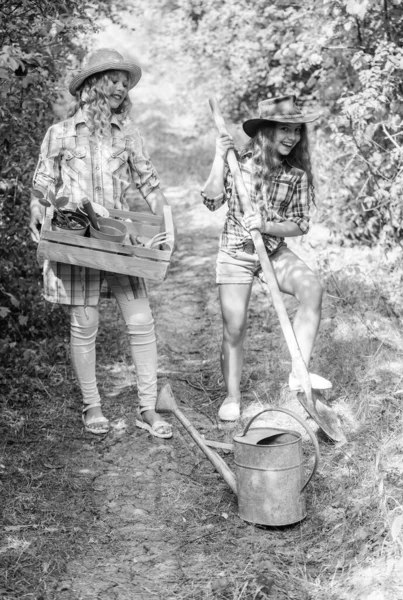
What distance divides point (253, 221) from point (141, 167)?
0.67 meters

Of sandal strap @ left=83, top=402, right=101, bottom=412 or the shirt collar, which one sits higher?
the shirt collar

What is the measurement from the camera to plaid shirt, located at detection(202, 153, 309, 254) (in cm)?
421

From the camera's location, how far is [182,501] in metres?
3.58

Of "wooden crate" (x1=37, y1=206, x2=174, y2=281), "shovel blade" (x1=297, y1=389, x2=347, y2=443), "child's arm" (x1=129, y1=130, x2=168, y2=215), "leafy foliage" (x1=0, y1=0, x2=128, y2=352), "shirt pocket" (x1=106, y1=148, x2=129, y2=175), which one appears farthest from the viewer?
"leafy foliage" (x1=0, y1=0, x2=128, y2=352)

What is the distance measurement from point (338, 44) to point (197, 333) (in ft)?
8.85

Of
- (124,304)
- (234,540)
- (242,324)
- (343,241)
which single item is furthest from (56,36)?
(343,241)

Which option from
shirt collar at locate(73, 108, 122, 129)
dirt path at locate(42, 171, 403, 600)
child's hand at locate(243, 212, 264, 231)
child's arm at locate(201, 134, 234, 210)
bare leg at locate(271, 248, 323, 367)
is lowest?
dirt path at locate(42, 171, 403, 600)

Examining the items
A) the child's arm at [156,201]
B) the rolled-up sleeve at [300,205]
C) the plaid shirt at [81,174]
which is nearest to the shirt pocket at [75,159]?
the plaid shirt at [81,174]

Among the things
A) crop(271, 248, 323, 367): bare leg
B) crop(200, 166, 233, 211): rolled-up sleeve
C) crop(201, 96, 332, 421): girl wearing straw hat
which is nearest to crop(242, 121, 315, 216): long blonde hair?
crop(201, 96, 332, 421): girl wearing straw hat

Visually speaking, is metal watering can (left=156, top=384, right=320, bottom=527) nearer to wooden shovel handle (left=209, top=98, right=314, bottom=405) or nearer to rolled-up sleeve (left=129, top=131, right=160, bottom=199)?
wooden shovel handle (left=209, top=98, right=314, bottom=405)

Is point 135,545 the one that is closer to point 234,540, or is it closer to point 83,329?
point 234,540

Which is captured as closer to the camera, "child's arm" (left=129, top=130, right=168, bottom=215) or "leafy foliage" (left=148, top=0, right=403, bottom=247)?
"child's arm" (left=129, top=130, right=168, bottom=215)

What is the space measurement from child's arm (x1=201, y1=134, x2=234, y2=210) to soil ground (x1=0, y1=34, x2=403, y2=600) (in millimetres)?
1214

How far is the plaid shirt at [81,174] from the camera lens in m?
3.90
